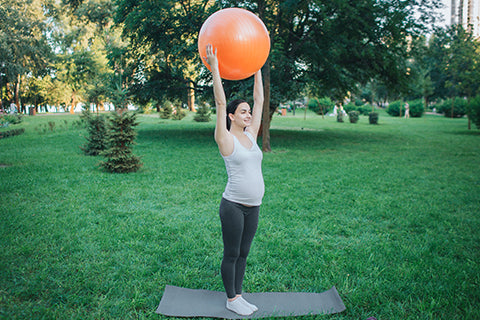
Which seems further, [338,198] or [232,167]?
[338,198]

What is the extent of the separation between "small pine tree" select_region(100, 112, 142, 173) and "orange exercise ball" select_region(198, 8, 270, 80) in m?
6.23

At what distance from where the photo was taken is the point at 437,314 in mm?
2980

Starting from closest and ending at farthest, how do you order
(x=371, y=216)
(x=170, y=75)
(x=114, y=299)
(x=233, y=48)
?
(x=233, y=48) → (x=114, y=299) → (x=371, y=216) → (x=170, y=75)

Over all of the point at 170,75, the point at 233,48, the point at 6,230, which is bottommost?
the point at 6,230

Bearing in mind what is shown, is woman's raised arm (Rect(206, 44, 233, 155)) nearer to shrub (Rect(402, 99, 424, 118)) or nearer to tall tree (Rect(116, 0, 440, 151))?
tall tree (Rect(116, 0, 440, 151))

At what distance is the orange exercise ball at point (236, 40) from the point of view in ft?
8.52

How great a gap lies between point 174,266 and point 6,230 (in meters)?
2.65

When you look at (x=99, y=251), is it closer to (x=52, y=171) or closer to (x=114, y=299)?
(x=114, y=299)

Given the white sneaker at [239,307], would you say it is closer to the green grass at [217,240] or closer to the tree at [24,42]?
the green grass at [217,240]

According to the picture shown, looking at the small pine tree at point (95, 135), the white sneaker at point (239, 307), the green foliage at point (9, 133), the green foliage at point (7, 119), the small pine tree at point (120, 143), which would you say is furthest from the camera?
the green foliage at point (9, 133)

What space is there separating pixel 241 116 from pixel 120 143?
262 inches

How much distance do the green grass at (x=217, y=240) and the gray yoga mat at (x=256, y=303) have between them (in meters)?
0.12

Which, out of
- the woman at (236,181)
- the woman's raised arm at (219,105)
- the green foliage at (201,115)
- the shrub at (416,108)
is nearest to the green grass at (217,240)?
the woman at (236,181)

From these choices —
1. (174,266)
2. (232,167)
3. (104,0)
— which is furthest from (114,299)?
(104,0)
